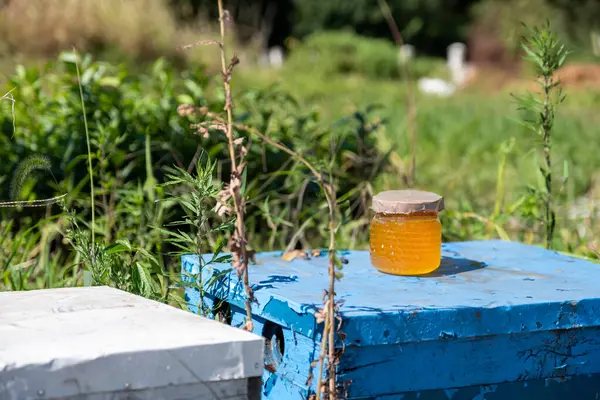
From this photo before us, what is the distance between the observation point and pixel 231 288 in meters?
1.97

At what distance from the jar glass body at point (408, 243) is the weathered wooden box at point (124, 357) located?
25.5 inches

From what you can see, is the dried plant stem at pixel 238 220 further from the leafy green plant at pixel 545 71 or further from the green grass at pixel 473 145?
the green grass at pixel 473 145

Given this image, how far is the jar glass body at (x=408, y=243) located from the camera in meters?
2.05

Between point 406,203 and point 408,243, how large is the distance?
9cm

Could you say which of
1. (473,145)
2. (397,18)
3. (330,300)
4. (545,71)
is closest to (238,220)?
(330,300)

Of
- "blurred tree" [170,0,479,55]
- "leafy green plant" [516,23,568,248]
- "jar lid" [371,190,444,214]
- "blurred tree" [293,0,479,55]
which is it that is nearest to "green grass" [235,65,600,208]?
"leafy green plant" [516,23,568,248]

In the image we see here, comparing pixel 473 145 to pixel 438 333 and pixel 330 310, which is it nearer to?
pixel 438 333

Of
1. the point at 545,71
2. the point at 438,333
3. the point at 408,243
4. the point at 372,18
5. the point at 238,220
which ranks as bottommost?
the point at 438,333

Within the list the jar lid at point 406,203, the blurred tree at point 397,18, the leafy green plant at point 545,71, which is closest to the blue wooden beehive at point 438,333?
the jar lid at point 406,203

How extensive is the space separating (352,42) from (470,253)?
742 inches

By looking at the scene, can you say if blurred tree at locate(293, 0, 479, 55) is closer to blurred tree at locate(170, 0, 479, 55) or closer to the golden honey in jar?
blurred tree at locate(170, 0, 479, 55)

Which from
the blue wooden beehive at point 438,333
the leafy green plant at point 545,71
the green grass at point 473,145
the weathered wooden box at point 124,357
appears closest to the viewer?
the weathered wooden box at point 124,357

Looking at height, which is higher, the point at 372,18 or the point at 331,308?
the point at 372,18

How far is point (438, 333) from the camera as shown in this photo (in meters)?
1.71
